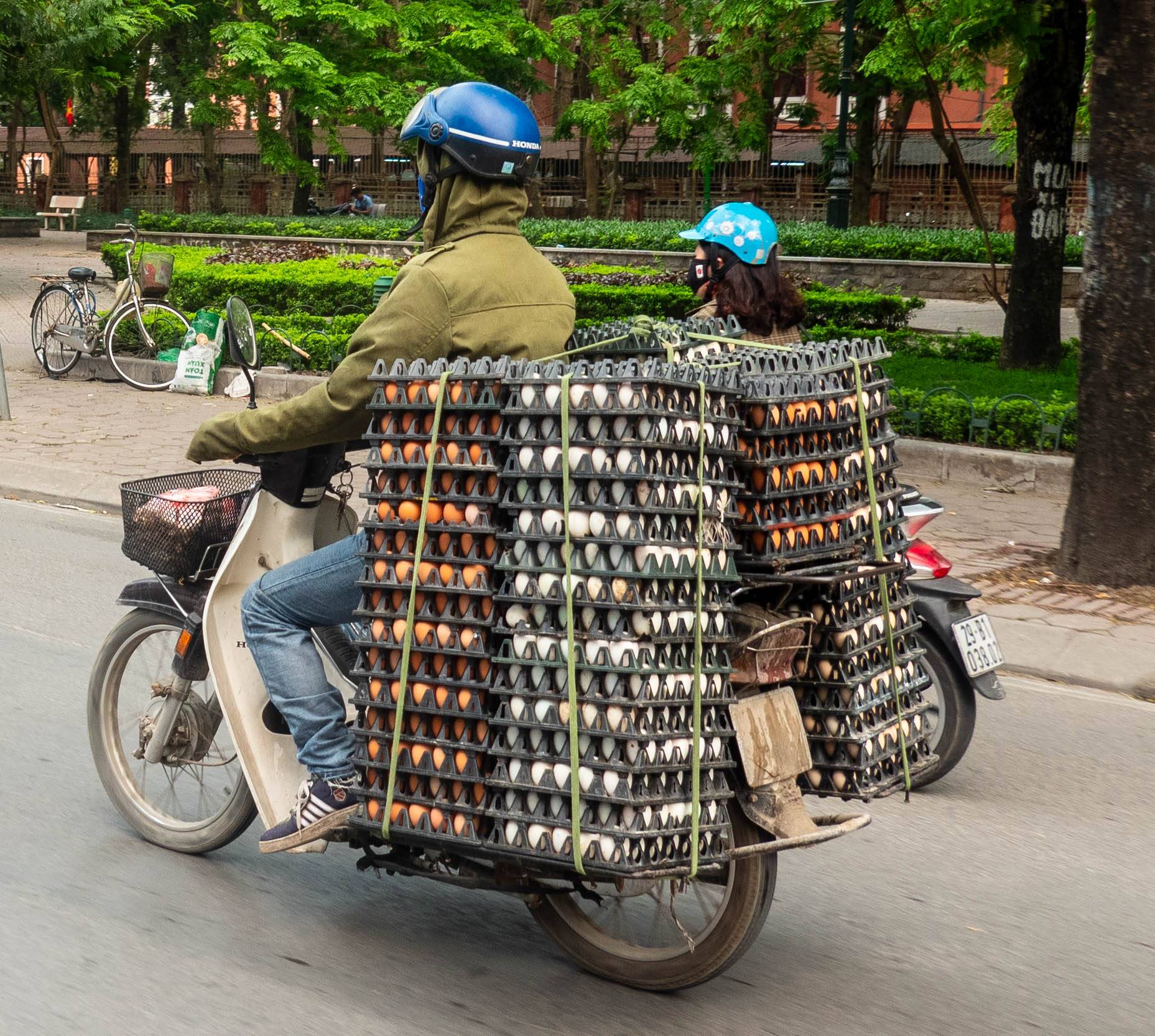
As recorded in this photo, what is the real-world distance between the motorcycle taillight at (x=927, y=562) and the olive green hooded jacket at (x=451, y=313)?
6.77ft

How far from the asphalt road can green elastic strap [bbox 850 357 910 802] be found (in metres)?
0.56

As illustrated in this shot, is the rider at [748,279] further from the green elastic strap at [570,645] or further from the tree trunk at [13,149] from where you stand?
the tree trunk at [13,149]

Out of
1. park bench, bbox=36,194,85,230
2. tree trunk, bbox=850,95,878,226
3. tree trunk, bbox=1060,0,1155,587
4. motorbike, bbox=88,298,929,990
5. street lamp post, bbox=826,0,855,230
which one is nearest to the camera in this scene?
motorbike, bbox=88,298,929,990

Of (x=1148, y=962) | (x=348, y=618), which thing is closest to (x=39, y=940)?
(x=348, y=618)

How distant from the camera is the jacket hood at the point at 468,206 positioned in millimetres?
3404


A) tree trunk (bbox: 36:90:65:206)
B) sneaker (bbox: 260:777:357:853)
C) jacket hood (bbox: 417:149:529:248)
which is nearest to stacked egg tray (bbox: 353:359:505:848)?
sneaker (bbox: 260:777:357:853)

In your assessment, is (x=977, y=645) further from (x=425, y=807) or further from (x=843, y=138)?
(x=843, y=138)

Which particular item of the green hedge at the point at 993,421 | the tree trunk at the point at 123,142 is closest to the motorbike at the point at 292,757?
the green hedge at the point at 993,421

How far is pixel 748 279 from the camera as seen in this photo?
5.13 m

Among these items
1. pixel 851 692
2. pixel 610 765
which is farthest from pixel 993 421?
pixel 610 765

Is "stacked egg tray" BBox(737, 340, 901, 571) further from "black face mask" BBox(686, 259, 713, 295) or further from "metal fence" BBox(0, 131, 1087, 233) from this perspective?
"metal fence" BBox(0, 131, 1087, 233)

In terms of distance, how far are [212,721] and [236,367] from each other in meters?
9.67

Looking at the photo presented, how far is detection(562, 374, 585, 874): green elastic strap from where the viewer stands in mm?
2967

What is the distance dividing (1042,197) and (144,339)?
28.6 ft
